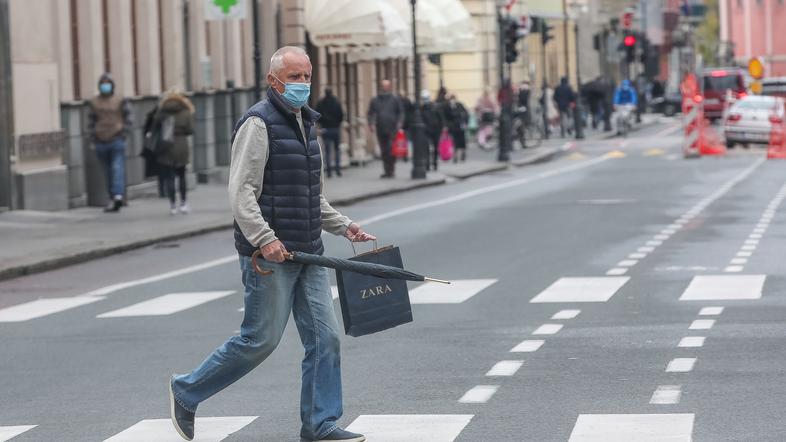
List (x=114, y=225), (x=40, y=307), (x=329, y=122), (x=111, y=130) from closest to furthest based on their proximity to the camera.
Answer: (x=40, y=307) < (x=114, y=225) < (x=111, y=130) < (x=329, y=122)

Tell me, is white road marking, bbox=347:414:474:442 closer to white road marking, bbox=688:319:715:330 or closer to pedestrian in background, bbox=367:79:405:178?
white road marking, bbox=688:319:715:330

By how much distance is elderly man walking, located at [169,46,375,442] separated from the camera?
866cm

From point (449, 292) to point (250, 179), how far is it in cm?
770

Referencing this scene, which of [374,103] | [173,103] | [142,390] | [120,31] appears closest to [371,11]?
[374,103]

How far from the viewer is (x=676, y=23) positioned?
132 metres

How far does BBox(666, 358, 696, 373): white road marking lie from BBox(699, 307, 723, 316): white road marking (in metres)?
2.54

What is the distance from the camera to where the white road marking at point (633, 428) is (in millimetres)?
8703

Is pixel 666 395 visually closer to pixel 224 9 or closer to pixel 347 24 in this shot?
pixel 224 9

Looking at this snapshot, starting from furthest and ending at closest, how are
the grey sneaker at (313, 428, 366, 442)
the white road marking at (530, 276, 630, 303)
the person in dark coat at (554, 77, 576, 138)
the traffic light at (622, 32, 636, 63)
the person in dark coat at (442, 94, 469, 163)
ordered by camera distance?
1. the traffic light at (622, 32, 636, 63)
2. the person in dark coat at (554, 77, 576, 138)
3. the person in dark coat at (442, 94, 469, 163)
4. the white road marking at (530, 276, 630, 303)
5. the grey sneaker at (313, 428, 366, 442)

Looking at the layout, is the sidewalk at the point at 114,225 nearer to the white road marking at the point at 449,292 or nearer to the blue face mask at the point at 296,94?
the white road marking at the point at 449,292

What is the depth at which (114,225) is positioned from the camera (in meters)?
25.5

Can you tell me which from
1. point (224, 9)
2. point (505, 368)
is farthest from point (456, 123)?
point (505, 368)

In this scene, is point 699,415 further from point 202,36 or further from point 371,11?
point 371,11

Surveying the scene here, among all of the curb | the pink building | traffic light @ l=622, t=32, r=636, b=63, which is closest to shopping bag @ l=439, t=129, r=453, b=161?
the curb
